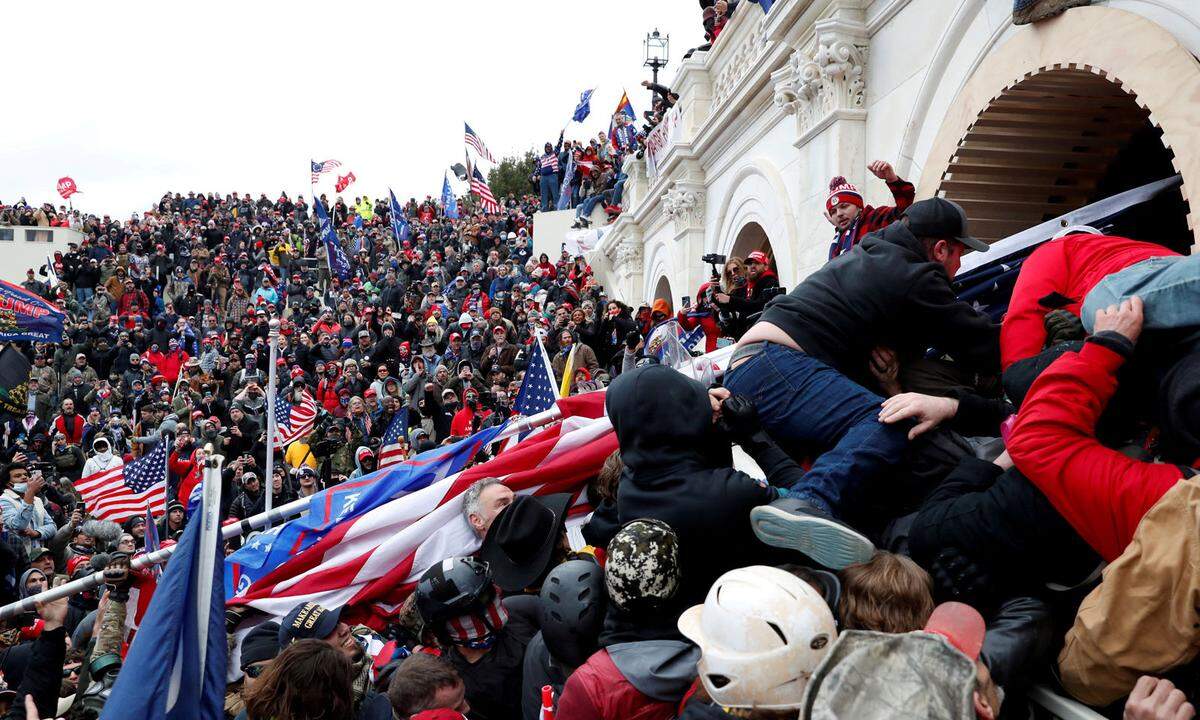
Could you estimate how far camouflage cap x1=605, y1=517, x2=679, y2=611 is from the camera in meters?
2.99

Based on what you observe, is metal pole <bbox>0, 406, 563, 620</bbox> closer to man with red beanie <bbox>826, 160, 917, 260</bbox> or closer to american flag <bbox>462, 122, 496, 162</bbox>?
man with red beanie <bbox>826, 160, 917, 260</bbox>

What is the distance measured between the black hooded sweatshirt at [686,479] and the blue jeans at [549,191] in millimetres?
29194

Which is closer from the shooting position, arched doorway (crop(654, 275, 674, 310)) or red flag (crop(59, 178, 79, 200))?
arched doorway (crop(654, 275, 674, 310))

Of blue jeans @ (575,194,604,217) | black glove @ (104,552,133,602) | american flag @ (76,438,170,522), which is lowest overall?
american flag @ (76,438,170,522)

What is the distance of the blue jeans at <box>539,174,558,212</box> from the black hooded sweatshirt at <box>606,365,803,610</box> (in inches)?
1149

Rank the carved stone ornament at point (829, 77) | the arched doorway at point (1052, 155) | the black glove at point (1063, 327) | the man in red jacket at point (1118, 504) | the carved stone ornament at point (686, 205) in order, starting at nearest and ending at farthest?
the man in red jacket at point (1118, 504) → the black glove at point (1063, 327) → the arched doorway at point (1052, 155) → the carved stone ornament at point (829, 77) → the carved stone ornament at point (686, 205)

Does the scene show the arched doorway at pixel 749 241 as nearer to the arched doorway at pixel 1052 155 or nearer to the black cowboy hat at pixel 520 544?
the arched doorway at pixel 1052 155

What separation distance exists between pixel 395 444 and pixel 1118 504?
8.45m

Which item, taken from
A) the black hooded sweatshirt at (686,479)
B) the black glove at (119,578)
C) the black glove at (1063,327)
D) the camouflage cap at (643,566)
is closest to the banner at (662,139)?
the black glove at (119,578)

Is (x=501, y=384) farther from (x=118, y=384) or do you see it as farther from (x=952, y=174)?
(x=118, y=384)

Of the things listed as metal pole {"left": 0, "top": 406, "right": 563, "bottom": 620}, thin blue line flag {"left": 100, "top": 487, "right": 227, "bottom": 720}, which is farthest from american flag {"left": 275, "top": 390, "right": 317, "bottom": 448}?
thin blue line flag {"left": 100, "top": 487, "right": 227, "bottom": 720}

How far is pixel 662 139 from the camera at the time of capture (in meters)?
16.6

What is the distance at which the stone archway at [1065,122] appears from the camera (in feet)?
16.5

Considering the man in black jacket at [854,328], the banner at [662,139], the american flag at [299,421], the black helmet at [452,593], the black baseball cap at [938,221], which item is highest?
the banner at [662,139]
